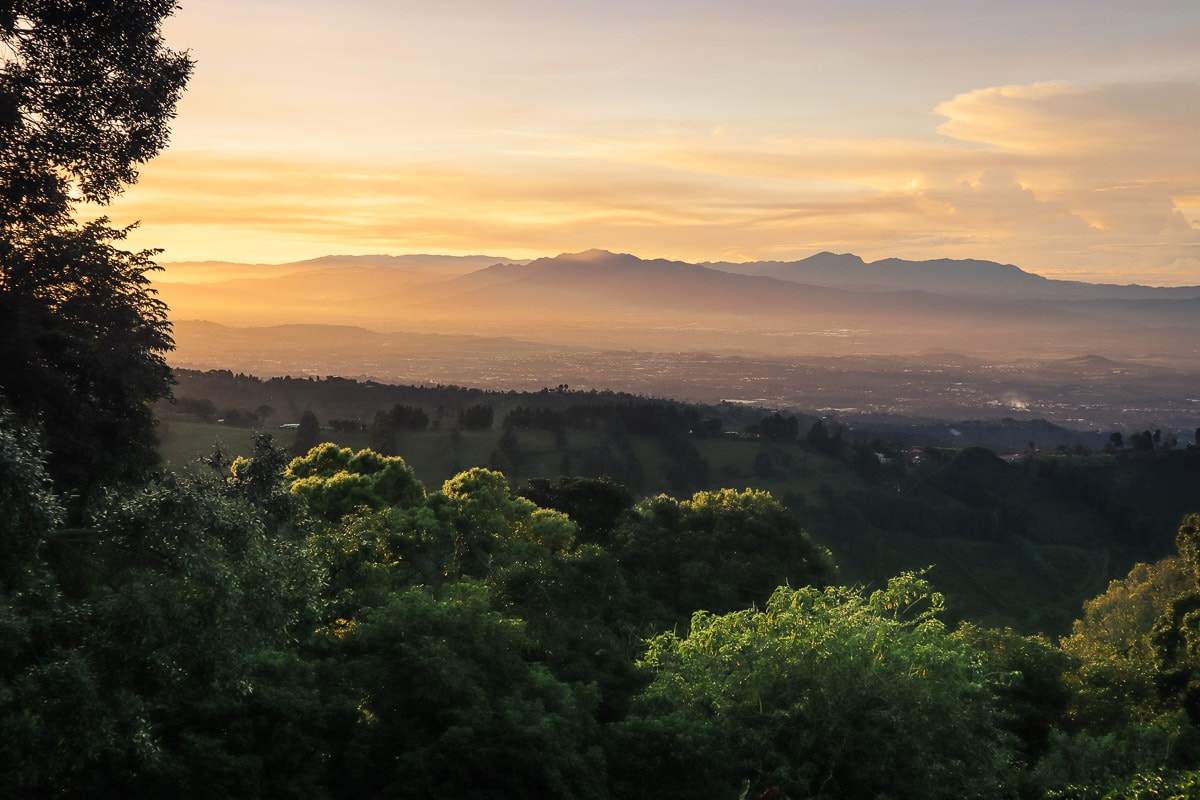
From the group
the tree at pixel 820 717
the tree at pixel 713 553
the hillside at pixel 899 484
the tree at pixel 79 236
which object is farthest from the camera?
the hillside at pixel 899 484

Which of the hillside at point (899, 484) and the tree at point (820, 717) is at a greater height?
the tree at point (820, 717)

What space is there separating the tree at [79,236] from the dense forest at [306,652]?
1.5 inches

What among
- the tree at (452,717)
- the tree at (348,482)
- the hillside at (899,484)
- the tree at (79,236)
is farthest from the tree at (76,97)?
the hillside at (899,484)

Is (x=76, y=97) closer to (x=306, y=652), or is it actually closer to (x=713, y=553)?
(x=306, y=652)

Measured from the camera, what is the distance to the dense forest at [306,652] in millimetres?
11328

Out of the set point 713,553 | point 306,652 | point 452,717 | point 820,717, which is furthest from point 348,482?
point 820,717

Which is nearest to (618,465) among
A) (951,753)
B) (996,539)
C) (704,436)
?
(704,436)

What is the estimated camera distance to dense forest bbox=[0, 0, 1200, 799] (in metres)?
11.3

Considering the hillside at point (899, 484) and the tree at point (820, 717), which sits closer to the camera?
the tree at point (820, 717)

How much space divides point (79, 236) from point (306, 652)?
8.51m

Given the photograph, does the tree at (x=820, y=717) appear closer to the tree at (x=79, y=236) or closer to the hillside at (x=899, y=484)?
the tree at (x=79, y=236)

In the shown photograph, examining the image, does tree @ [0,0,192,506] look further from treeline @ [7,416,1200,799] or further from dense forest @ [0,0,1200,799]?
treeline @ [7,416,1200,799]

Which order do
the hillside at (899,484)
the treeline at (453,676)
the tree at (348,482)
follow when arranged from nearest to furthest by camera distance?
the treeline at (453,676) < the tree at (348,482) < the hillside at (899,484)

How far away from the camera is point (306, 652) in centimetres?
1805
